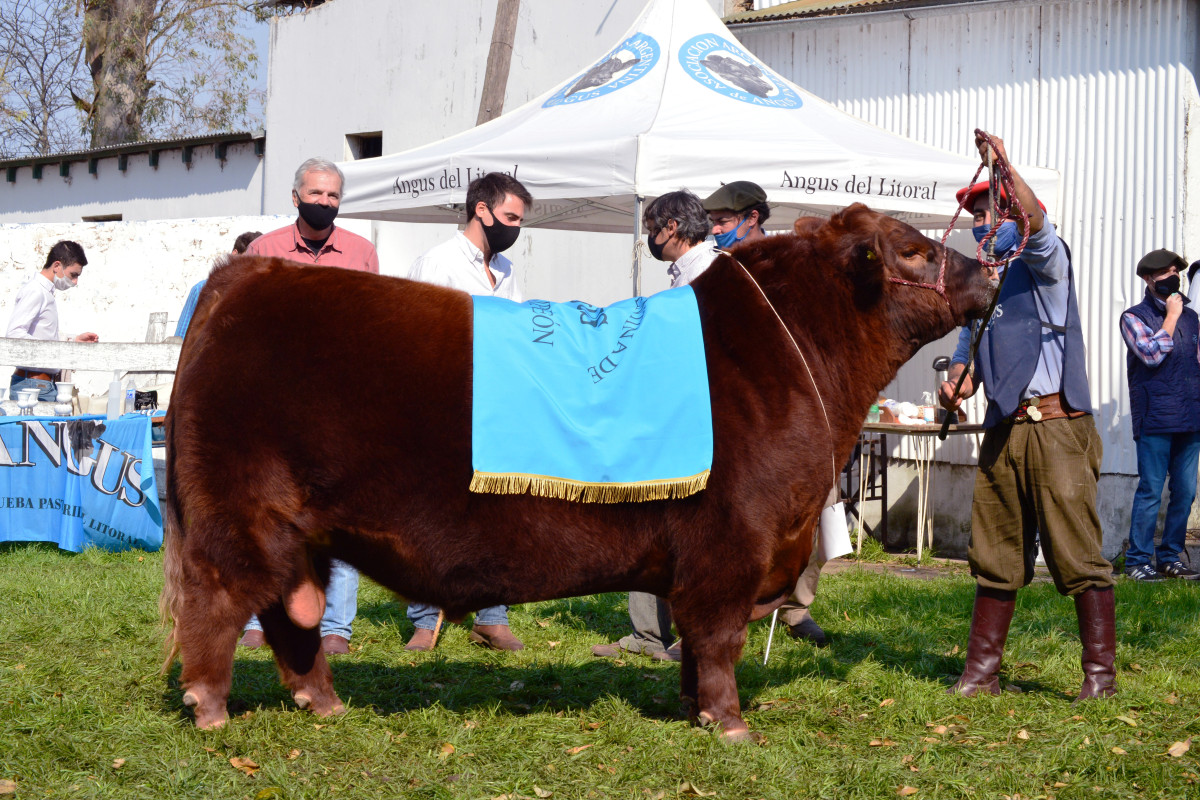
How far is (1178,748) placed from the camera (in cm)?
392

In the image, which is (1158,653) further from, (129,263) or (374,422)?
(129,263)

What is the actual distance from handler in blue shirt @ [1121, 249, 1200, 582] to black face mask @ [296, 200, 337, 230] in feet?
20.0

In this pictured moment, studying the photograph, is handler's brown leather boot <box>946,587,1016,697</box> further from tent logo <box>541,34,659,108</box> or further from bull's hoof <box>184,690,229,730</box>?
tent logo <box>541,34,659,108</box>

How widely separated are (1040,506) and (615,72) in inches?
206

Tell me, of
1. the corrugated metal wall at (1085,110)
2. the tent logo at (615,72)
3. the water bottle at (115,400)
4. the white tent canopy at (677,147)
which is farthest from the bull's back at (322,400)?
the corrugated metal wall at (1085,110)

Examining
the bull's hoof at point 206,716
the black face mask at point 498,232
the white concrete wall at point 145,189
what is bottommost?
the bull's hoof at point 206,716

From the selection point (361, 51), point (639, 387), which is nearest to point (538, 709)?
point (639, 387)

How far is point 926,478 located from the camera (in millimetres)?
9336

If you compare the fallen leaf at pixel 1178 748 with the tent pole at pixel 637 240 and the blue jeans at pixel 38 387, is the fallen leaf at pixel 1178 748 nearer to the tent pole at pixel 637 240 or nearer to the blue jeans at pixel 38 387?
the tent pole at pixel 637 240

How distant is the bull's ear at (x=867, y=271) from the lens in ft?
13.3

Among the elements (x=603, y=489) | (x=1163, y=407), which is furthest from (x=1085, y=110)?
(x=603, y=489)

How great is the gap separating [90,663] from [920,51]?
8.64 m

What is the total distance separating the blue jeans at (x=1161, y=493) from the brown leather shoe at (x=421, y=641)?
216 inches

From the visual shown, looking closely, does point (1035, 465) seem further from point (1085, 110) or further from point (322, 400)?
point (1085, 110)
